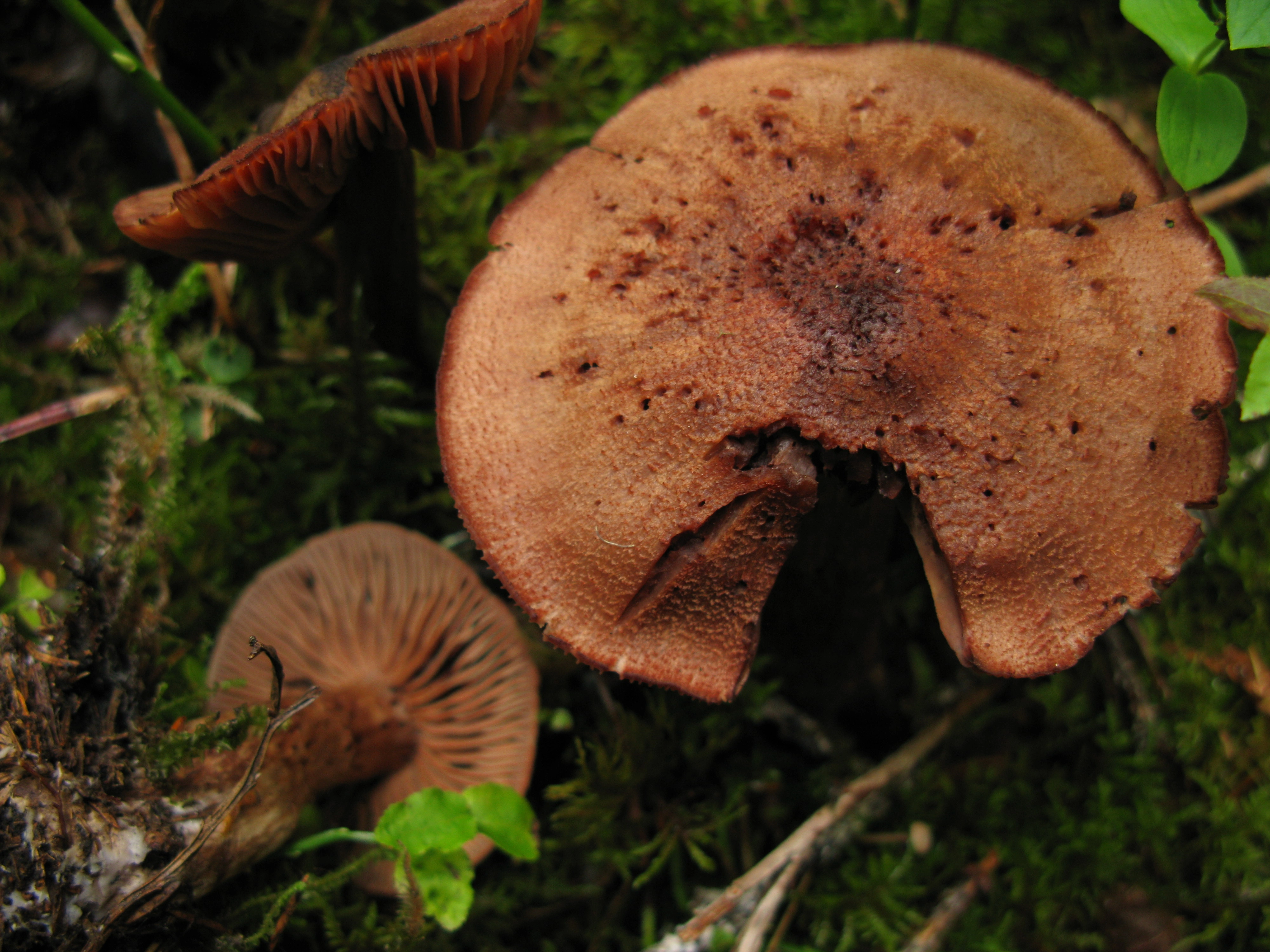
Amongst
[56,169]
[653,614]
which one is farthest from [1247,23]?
[56,169]

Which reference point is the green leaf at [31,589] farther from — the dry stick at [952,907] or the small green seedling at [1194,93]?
the small green seedling at [1194,93]

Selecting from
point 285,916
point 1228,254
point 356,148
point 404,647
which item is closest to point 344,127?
point 356,148

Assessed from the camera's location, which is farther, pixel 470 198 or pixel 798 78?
pixel 470 198

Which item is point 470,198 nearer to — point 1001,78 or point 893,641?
point 1001,78

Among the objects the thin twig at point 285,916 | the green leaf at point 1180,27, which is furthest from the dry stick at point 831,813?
the green leaf at point 1180,27

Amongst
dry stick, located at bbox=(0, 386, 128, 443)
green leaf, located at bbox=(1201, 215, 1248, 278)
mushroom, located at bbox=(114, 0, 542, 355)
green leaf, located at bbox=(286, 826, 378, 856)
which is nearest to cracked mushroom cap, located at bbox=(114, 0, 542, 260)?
mushroom, located at bbox=(114, 0, 542, 355)
